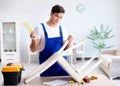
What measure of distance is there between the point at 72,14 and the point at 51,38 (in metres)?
4.75

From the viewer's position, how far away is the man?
2189mm

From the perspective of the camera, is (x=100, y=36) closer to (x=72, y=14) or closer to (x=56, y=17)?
(x=72, y=14)

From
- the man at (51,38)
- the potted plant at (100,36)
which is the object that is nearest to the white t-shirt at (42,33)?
the man at (51,38)

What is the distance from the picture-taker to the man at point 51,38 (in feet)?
7.18

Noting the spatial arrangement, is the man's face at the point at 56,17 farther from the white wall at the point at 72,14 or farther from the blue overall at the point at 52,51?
the white wall at the point at 72,14

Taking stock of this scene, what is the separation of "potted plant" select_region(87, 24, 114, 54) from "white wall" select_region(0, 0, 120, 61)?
140 mm

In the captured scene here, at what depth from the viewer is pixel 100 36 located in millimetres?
6680

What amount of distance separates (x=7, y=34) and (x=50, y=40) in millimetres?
4805

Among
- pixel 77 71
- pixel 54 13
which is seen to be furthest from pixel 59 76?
pixel 54 13

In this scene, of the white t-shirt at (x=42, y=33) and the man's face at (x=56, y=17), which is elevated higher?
the man's face at (x=56, y=17)

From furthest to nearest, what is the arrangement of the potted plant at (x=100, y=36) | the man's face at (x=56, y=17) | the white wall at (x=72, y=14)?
1. the white wall at (x=72, y=14)
2. the potted plant at (x=100, y=36)
3. the man's face at (x=56, y=17)

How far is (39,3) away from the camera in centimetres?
682

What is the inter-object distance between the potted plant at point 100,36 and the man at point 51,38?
4440mm

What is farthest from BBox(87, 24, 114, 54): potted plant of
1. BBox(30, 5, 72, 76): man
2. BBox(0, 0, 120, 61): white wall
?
BBox(30, 5, 72, 76): man
